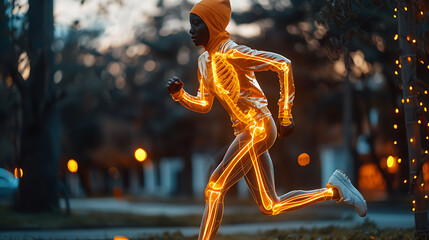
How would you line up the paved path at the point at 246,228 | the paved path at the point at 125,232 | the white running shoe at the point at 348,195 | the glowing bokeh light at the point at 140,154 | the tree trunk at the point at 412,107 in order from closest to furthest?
the white running shoe at the point at 348,195 < the tree trunk at the point at 412,107 < the paved path at the point at 125,232 < the paved path at the point at 246,228 < the glowing bokeh light at the point at 140,154

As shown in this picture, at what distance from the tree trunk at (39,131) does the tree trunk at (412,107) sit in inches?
390

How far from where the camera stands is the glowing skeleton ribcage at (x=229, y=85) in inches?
266

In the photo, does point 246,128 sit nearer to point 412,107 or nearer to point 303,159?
point 412,107

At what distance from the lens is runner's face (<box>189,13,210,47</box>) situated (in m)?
6.70

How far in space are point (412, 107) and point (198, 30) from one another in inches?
121

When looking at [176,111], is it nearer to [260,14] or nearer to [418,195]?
[260,14]

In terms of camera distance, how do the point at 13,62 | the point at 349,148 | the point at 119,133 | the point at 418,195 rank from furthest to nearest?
the point at 119,133 < the point at 349,148 < the point at 13,62 < the point at 418,195

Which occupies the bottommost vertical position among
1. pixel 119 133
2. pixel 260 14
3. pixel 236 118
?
pixel 119 133

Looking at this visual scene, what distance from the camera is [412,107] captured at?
27.2ft

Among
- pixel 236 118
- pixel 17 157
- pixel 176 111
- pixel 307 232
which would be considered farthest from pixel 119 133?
pixel 236 118

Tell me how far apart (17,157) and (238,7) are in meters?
14.2

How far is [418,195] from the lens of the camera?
324 inches

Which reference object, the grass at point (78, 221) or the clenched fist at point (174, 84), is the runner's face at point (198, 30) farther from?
the grass at point (78, 221)

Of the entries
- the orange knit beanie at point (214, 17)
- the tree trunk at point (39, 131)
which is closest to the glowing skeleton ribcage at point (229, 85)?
the orange knit beanie at point (214, 17)
